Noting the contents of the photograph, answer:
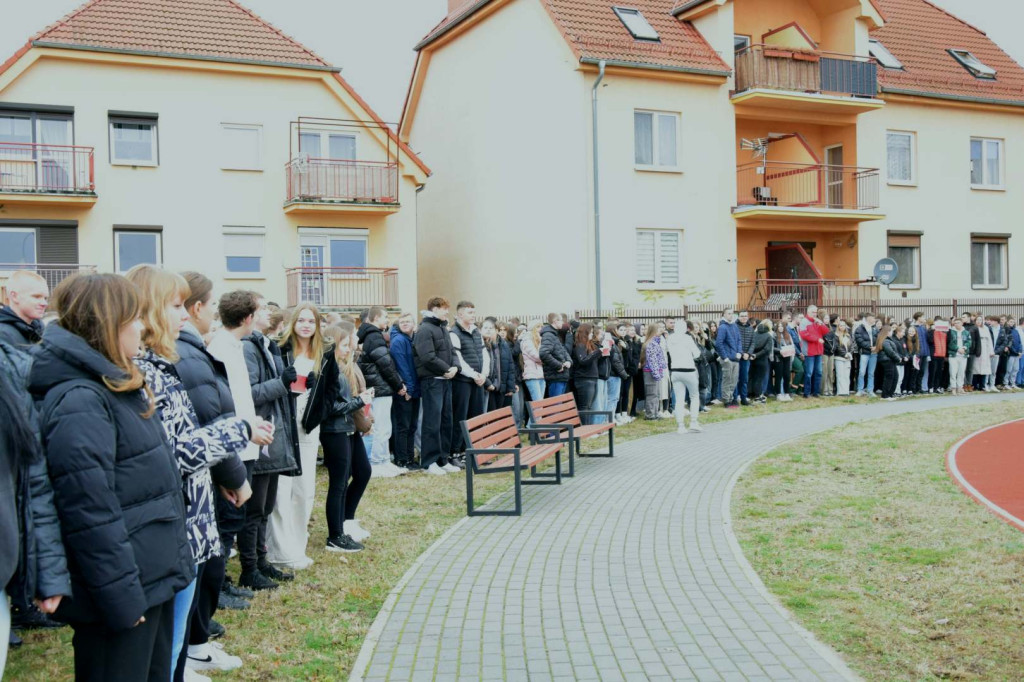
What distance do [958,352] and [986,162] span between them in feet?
38.9

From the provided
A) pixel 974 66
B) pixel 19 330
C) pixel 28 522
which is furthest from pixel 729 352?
pixel 974 66

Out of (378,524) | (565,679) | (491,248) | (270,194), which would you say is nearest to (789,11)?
(491,248)

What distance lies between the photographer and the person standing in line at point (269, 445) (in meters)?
7.04

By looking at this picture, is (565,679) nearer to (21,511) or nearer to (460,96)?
(21,511)

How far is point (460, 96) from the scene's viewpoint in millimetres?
32438

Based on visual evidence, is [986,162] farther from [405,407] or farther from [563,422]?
[405,407]

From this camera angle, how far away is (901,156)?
3250 cm

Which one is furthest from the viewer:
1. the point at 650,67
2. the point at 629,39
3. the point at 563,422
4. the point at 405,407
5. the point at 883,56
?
the point at 883,56

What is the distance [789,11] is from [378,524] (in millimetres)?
26933

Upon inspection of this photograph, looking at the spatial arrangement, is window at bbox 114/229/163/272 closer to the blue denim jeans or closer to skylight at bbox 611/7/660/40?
skylight at bbox 611/7/660/40

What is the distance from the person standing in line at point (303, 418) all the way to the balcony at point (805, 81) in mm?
23228

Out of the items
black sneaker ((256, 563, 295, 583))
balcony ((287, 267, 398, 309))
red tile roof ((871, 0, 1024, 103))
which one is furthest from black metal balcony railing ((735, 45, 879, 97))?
black sneaker ((256, 563, 295, 583))

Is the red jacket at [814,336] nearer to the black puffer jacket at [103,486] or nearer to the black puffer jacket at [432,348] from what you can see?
the black puffer jacket at [432,348]

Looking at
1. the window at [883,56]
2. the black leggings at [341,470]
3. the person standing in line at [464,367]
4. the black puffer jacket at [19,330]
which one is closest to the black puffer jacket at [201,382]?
the black puffer jacket at [19,330]
